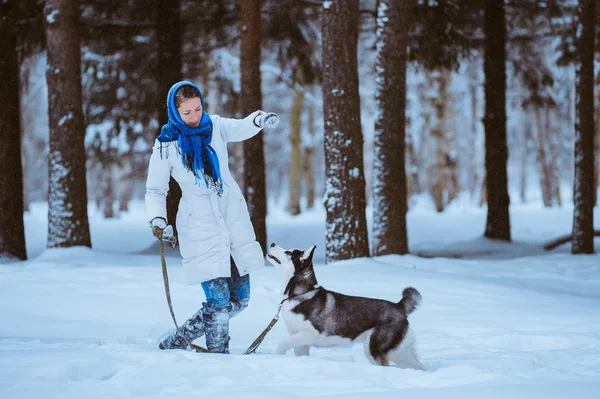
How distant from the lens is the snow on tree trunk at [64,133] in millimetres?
10656

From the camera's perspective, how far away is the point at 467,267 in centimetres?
1051

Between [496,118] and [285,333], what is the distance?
9.75m

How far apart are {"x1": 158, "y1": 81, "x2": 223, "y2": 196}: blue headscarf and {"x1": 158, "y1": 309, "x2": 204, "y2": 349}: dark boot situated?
1053 millimetres

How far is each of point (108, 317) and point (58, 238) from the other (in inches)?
179

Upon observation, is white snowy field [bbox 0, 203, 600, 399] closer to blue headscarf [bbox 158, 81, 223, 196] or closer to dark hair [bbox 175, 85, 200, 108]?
blue headscarf [bbox 158, 81, 223, 196]

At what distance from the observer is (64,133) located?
1066 centimetres

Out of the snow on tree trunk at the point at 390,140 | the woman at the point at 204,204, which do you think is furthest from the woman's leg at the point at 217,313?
the snow on tree trunk at the point at 390,140

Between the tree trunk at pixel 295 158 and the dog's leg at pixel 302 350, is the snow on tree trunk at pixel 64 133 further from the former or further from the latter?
the tree trunk at pixel 295 158

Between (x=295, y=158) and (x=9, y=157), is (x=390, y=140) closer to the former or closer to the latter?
(x=9, y=157)

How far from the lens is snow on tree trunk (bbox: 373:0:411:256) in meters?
10.5

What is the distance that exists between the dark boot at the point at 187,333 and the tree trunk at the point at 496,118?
35.5ft

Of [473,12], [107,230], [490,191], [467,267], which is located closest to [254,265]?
[467,267]

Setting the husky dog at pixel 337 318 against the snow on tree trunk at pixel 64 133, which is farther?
the snow on tree trunk at pixel 64 133

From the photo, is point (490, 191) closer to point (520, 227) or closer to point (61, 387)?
point (520, 227)
